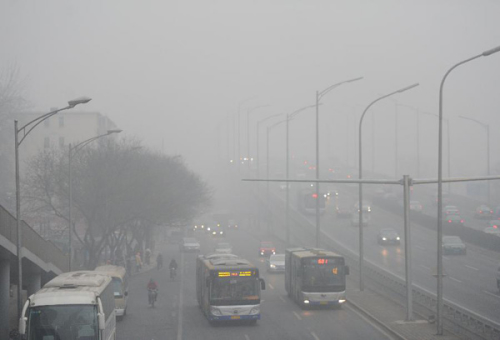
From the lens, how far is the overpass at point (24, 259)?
25203 millimetres

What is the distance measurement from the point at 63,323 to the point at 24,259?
37.4ft

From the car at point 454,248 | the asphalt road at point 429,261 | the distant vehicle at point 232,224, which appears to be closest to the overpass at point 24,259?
the asphalt road at point 429,261

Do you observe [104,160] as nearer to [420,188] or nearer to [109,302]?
[109,302]

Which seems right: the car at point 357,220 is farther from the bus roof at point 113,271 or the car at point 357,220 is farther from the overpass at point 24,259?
the bus roof at point 113,271

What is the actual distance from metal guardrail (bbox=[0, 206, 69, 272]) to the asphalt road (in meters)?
18.7

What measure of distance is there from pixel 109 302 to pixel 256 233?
260 ft

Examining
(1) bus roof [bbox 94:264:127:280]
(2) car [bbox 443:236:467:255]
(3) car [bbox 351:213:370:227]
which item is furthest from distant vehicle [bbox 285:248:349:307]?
(3) car [bbox 351:213:370:227]

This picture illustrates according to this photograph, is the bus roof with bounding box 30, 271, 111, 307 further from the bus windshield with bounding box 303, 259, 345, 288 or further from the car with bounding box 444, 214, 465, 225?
the car with bounding box 444, 214, 465, 225

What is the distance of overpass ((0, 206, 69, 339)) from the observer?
25.2 m

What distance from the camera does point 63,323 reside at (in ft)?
61.4

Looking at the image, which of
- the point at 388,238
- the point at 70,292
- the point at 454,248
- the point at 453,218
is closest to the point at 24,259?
the point at 70,292

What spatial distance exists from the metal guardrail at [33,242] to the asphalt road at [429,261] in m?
18.7

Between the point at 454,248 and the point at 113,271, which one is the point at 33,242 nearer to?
the point at 113,271

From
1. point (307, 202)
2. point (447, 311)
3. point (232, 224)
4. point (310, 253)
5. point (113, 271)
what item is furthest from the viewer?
point (232, 224)
